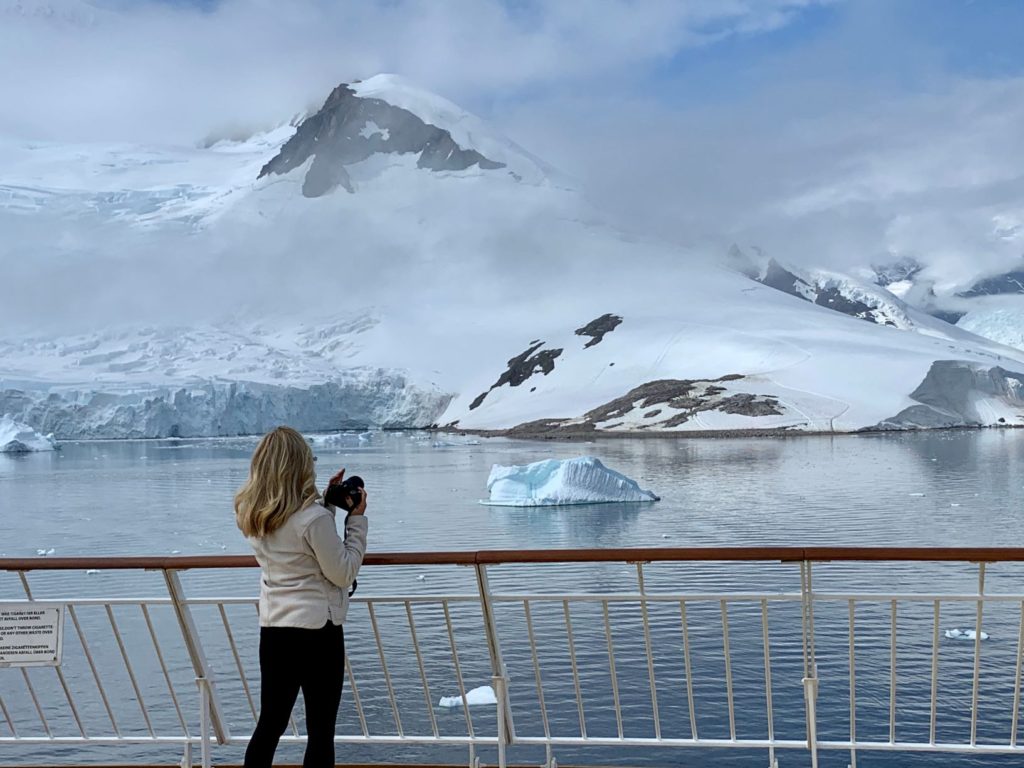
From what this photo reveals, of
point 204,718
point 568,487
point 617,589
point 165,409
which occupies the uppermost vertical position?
point 204,718

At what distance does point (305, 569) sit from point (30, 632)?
183cm

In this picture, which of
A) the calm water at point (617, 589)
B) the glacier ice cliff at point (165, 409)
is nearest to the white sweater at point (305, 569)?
the calm water at point (617, 589)

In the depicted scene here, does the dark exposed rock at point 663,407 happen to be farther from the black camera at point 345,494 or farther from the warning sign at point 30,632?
the black camera at point 345,494

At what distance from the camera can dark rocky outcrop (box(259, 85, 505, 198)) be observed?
15200 cm

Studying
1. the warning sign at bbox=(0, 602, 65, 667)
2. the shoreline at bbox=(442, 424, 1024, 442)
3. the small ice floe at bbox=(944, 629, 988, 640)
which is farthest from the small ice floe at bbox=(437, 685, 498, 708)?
the shoreline at bbox=(442, 424, 1024, 442)

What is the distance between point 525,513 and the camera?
2875cm

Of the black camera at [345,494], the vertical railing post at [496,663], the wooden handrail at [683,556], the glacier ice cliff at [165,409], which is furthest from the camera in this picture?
the glacier ice cliff at [165,409]

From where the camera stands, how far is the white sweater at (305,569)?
354cm

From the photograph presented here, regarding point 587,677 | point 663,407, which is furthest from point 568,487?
point 663,407

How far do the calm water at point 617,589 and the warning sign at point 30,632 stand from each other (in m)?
3.62

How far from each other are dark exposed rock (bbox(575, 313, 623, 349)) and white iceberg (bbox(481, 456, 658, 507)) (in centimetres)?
6629

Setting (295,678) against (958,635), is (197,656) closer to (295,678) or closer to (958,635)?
(295,678)

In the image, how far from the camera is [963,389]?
74000 millimetres

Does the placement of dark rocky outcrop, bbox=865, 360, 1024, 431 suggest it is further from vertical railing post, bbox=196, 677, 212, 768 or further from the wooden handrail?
vertical railing post, bbox=196, 677, 212, 768
